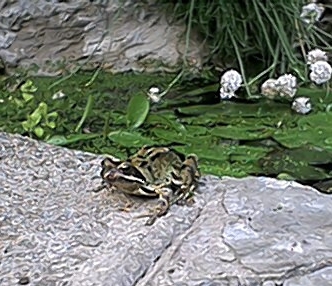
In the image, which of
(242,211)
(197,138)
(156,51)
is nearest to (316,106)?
(197,138)

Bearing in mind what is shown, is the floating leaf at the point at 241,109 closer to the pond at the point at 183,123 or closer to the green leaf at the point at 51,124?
the pond at the point at 183,123

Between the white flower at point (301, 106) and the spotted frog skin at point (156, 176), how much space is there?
526 mm

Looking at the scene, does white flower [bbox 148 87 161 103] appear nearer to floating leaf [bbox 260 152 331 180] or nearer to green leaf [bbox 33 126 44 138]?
green leaf [bbox 33 126 44 138]

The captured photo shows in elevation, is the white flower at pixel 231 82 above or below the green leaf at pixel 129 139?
below

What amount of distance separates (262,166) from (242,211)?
1.05 ft

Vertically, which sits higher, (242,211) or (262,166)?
(242,211)

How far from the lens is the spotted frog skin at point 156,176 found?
1.36 m

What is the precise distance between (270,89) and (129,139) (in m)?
0.41

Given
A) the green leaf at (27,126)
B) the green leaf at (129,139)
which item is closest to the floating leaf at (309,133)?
the green leaf at (129,139)

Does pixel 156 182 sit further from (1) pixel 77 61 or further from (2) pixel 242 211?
(1) pixel 77 61

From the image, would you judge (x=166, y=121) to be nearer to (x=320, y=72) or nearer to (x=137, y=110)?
(x=137, y=110)

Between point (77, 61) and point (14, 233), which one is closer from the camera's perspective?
point (14, 233)

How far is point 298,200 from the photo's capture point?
134 cm

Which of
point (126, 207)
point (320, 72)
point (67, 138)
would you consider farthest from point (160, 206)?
point (320, 72)
